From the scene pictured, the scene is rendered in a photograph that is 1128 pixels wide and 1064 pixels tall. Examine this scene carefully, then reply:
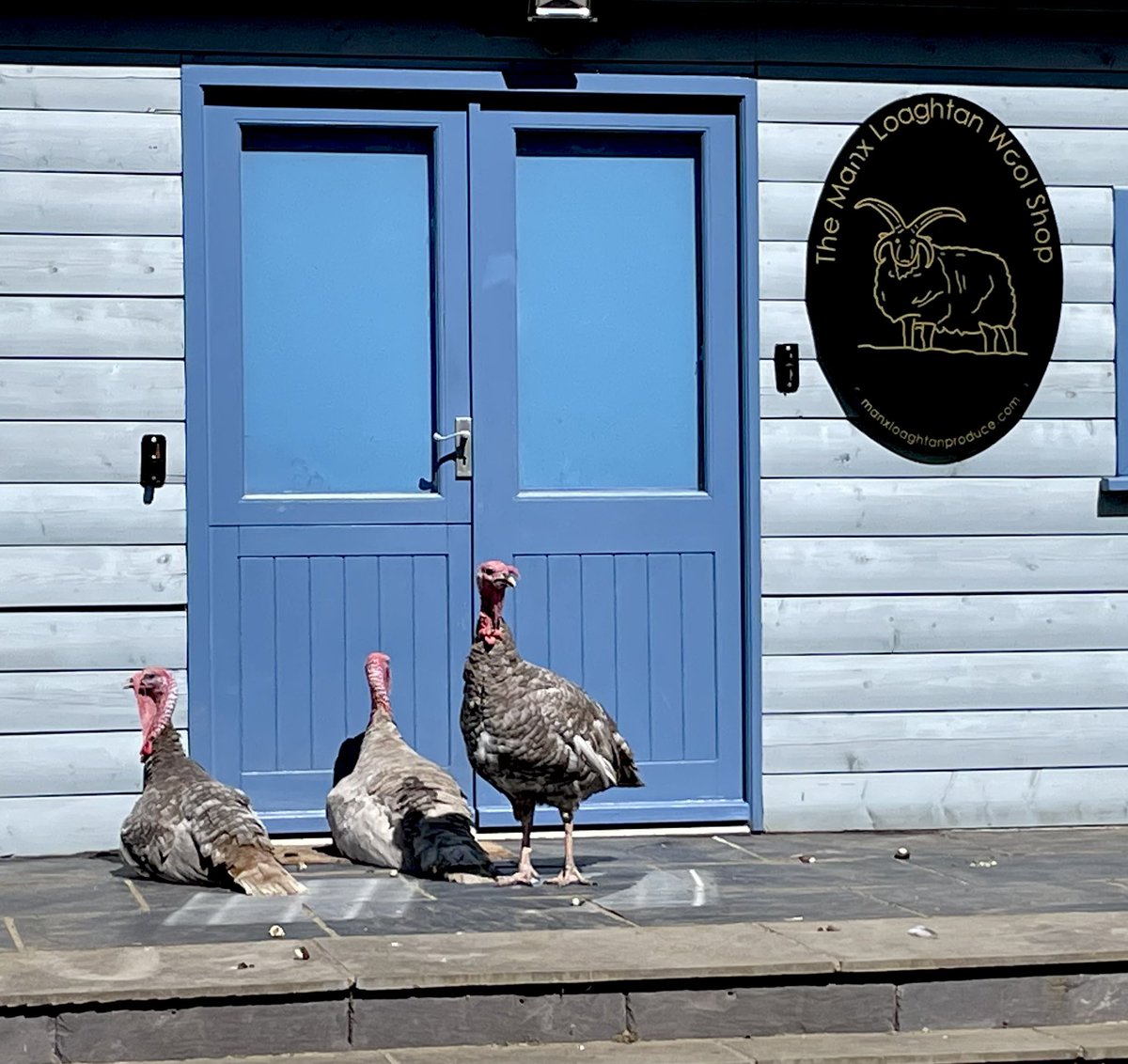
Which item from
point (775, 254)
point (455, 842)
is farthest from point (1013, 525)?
point (455, 842)

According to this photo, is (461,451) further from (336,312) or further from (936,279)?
(936,279)

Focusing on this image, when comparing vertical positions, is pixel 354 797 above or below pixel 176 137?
below

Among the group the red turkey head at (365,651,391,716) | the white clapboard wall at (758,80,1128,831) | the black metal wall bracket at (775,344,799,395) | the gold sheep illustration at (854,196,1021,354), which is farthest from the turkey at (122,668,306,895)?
the gold sheep illustration at (854,196,1021,354)

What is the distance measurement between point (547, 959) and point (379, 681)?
2219mm

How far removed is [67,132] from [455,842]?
2.89m

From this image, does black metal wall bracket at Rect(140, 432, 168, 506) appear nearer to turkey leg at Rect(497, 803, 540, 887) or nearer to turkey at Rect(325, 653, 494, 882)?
turkey at Rect(325, 653, 494, 882)

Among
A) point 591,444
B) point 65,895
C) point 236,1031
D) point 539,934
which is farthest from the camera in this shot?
point 591,444

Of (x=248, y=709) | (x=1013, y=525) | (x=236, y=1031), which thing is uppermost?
(x=1013, y=525)

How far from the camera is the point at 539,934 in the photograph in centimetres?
544

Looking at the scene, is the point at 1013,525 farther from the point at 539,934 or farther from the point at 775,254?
the point at 539,934

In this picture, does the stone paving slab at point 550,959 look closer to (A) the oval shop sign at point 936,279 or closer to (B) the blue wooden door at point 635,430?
(B) the blue wooden door at point 635,430

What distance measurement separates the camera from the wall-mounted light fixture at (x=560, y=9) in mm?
7309

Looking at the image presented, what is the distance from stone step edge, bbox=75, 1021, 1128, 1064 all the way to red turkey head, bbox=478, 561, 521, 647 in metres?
1.68

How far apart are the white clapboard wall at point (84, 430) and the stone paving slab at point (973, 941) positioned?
9.15ft
